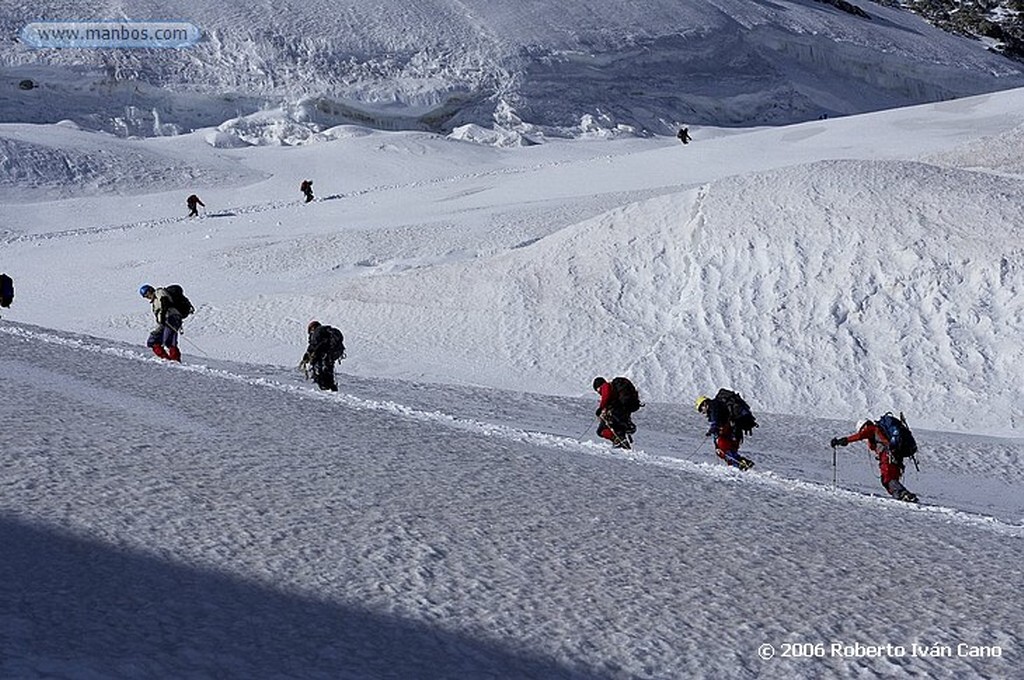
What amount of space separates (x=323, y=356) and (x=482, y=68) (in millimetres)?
53641

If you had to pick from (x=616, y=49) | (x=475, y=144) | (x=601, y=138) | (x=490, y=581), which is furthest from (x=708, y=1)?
(x=490, y=581)

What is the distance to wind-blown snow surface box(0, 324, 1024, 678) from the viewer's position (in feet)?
15.6

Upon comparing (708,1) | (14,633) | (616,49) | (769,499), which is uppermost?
(708,1)

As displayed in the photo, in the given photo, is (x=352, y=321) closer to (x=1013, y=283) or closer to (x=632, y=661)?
(x=1013, y=283)

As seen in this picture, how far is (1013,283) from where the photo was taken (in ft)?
67.9

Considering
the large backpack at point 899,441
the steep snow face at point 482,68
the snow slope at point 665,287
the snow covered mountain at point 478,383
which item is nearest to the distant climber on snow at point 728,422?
the snow covered mountain at point 478,383

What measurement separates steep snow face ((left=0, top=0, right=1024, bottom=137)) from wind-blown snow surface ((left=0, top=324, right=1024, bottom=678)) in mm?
52436

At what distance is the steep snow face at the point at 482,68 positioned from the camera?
59844 millimetres

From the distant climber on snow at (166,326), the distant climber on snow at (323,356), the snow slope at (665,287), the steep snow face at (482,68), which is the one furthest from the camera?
the steep snow face at (482,68)

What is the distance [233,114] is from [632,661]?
193 feet

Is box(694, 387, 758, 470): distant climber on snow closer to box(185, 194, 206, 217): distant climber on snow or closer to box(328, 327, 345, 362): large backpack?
box(328, 327, 345, 362): large backpack

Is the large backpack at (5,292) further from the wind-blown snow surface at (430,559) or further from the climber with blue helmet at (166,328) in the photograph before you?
the wind-blown snow surface at (430,559)

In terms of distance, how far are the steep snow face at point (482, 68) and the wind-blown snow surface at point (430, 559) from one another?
5244 centimetres

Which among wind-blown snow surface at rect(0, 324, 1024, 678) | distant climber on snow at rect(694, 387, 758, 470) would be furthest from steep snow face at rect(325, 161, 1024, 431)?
wind-blown snow surface at rect(0, 324, 1024, 678)
